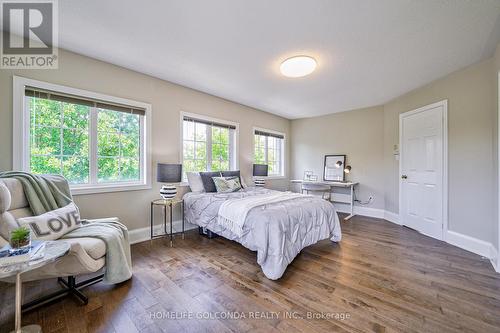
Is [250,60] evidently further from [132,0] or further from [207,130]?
[207,130]

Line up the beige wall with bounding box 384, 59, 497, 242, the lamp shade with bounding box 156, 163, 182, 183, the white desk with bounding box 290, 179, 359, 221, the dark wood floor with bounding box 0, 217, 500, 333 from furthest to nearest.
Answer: the white desk with bounding box 290, 179, 359, 221, the lamp shade with bounding box 156, 163, 182, 183, the beige wall with bounding box 384, 59, 497, 242, the dark wood floor with bounding box 0, 217, 500, 333

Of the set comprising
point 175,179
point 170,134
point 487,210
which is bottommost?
point 487,210

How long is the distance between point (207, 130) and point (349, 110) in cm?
338

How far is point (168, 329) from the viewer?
1.44m

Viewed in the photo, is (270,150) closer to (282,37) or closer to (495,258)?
(282,37)

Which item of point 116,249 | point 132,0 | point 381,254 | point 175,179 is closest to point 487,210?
point 381,254

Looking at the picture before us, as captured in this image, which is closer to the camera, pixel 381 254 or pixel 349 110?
pixel 381 254

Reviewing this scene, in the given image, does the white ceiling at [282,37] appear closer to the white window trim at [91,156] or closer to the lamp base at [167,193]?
the white window trim at [91,156]

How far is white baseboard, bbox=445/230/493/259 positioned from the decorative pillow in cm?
329

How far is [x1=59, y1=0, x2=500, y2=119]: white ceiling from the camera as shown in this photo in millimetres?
1769

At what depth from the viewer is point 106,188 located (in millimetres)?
2723

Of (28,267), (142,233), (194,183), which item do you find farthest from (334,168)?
(28,267)

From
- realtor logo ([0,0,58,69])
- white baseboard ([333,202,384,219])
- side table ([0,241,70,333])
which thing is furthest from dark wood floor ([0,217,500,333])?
realtor logo ([0,0,58,69])

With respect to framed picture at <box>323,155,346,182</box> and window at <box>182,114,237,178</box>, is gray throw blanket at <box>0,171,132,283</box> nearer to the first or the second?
window at <box>182,114,237,178</box>
